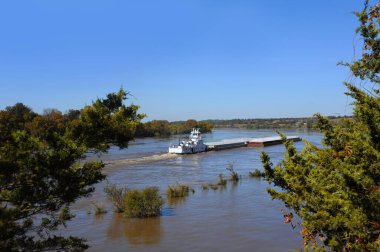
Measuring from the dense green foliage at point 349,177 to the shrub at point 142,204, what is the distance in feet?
45.3

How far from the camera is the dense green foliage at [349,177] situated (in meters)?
5.00

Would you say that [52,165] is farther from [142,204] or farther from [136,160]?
[136,160]

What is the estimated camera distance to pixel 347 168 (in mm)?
5242

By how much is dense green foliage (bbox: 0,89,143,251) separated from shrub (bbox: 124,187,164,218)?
12661 mm

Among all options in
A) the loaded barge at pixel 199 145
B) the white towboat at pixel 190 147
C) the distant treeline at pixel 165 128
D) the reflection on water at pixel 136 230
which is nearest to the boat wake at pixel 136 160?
the white towboat at pixel 190 147

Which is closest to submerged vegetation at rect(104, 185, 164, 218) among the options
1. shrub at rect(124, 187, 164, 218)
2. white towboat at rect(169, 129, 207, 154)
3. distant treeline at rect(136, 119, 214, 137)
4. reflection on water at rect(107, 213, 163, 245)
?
shrub at rect(124, 187, 164, 218)

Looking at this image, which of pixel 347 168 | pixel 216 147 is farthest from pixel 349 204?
pixel 216 147

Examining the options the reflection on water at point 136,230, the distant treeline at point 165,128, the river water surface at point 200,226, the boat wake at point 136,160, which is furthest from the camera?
the distant treeline at point 165,128

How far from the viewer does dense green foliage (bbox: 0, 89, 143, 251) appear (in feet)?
20.6

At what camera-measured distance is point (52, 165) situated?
654cm

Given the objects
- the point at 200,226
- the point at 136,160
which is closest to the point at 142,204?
the point at 200,226

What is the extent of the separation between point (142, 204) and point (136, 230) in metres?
2.42

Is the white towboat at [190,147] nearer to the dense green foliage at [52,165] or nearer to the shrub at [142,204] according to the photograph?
the shrub at [142,204]

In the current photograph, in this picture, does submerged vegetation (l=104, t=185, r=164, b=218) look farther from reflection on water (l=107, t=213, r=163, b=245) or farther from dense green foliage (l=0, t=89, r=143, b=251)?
dense green foliage (l=0, t=89, r=143, b=251)
